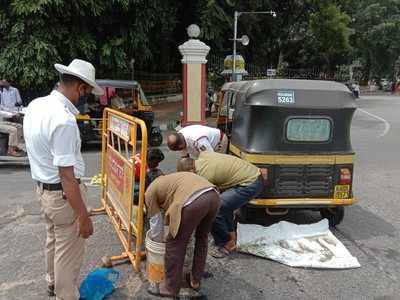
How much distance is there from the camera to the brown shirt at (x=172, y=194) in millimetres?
3777

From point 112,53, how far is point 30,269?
12.8 meters

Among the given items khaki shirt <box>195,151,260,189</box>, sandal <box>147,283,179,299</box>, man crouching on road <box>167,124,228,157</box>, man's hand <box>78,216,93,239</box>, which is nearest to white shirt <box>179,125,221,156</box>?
man crouching on road <box>167,124,228,157</box>

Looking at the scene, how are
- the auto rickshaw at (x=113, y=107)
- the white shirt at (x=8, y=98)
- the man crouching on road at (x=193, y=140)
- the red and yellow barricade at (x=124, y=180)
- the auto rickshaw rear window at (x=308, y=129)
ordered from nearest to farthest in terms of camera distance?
the red and yellow barricade at (x=124, y=180)
the man crouching on road at (x=193, y=140)
the auto rickshaw rear window at (x=308, y=129)
the white shirt at (x=8, y=98)
the auto rickshaw at (x=113, y=107)

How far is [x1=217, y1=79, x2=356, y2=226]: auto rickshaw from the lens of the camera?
5.50m

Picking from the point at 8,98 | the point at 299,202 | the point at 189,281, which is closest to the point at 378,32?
the point at 8,98

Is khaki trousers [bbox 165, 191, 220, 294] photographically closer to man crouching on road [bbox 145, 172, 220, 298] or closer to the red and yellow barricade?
man crouching on road [bbox 145, 172, 220, 298]

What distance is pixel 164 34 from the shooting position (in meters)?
19.5

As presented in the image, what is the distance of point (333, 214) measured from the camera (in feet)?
19.4

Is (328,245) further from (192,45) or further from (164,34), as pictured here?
(164,34)

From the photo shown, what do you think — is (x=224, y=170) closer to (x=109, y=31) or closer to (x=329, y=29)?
(x=109, y=31)

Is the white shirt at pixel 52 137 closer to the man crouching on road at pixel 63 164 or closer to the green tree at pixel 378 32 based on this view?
the man crouching on road at pixel 63 164

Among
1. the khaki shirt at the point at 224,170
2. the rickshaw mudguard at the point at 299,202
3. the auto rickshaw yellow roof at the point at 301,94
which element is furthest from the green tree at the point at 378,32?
the khaki shirt at the point at 224,170

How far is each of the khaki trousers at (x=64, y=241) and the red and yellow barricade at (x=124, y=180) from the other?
70 centimetres

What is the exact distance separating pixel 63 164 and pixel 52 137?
19 cm
